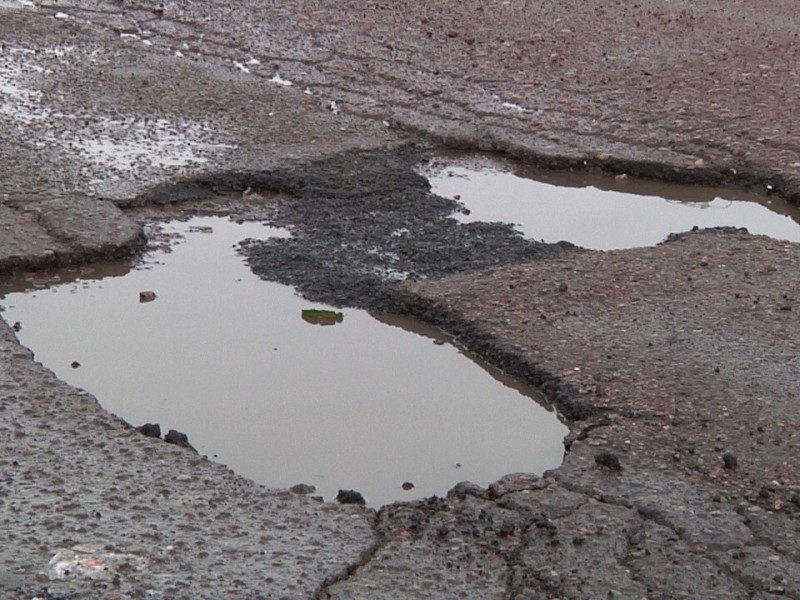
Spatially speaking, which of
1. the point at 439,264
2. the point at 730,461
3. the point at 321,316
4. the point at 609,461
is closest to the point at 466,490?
the point at 609,461

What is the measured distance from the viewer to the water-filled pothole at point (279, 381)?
4.04 meters

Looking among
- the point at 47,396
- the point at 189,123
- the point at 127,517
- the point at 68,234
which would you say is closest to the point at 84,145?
the point at 189,123

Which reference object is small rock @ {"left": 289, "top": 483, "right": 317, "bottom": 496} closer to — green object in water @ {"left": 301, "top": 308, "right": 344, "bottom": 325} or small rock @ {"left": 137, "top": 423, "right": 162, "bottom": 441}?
small rock @ {"left": 137, "top": 423, "right": 162, "bottom": 441}

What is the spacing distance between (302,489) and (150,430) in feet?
1.68

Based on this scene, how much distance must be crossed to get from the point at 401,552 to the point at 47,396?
132 centimetres

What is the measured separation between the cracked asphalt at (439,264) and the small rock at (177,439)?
0.09m

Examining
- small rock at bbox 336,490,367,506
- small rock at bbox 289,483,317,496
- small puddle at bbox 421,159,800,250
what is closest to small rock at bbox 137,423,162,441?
small rock at bbox 289,483,317,496

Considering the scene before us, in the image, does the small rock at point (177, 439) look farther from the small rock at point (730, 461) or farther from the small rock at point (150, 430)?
the small rock at point (730, 461)

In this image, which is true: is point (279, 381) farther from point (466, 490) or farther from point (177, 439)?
point (466, 490)

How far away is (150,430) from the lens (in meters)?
3.96

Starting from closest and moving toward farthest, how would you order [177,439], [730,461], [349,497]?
1. [349,497]
2. [730,461]
3. [177,439]

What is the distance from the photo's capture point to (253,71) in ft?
25.5

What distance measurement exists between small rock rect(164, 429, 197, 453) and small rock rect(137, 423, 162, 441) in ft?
0.09

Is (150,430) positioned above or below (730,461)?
below
